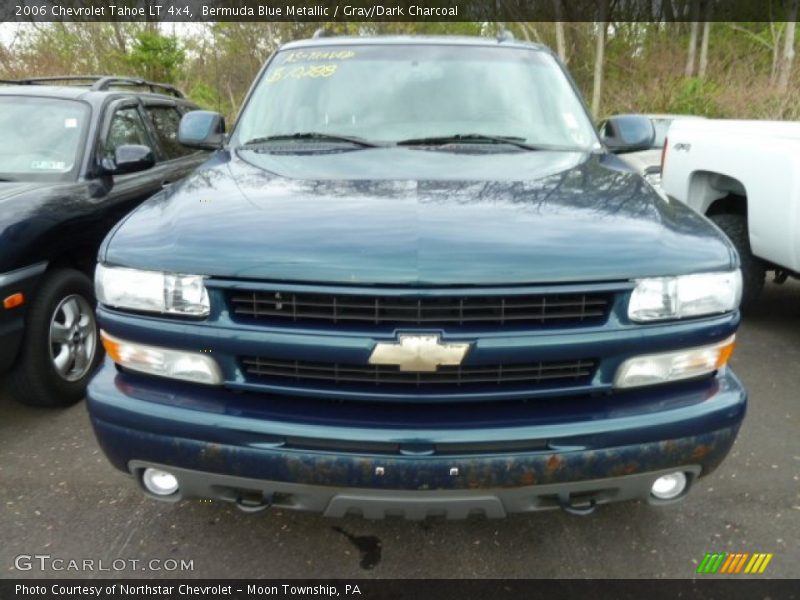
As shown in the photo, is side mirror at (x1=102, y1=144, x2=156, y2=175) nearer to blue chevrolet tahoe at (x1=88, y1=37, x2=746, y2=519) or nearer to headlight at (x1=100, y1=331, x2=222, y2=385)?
blue chevrolet tahoe at (x1=88, y1=37, x2=746, y2=519)

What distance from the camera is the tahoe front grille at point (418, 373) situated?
1.95 m

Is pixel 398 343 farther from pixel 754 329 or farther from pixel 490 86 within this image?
pixel 754 329

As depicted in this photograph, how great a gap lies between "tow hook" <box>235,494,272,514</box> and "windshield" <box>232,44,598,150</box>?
174cm

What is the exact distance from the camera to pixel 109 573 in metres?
2.43

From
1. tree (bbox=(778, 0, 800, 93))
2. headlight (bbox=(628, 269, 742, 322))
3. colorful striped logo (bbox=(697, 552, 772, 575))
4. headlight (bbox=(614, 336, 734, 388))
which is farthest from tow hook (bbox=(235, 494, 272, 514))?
tree (bbox=(778, 0, 800, 93))

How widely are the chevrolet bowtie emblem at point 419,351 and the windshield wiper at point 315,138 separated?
1.40 m

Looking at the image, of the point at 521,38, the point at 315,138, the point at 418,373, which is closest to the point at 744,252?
the point at 315,138

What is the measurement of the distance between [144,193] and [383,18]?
59.8ft

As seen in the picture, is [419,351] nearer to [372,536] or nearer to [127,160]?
[372,536]

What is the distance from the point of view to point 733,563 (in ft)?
8.13

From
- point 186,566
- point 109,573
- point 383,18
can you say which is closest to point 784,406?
point 186,566

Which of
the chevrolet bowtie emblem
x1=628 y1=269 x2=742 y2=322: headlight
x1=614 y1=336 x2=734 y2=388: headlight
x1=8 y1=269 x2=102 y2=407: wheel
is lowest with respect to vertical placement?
x1=8 y1=269 x2=102 y2=407: wheel

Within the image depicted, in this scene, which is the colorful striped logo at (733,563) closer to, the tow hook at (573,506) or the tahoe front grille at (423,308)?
the tow hook at (573,506)

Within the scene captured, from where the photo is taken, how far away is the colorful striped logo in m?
2.45
